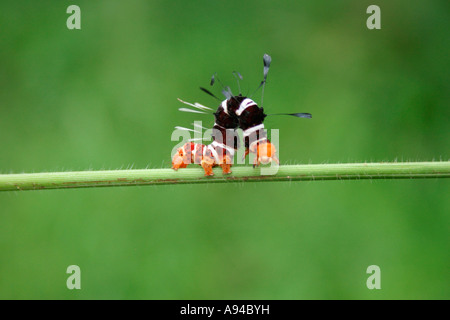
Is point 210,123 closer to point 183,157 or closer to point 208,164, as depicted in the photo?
point 183,157

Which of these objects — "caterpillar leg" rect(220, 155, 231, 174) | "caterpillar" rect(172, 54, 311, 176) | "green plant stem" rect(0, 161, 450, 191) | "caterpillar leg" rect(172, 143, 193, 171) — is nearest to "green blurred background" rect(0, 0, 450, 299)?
"caterpillar leg" rect(172, 143, 193, 171)

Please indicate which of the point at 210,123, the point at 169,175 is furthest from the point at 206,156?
the point at 210,123

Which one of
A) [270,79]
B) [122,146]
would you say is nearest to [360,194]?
[270,79]

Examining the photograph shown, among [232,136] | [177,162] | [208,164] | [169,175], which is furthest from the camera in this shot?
[177,162]

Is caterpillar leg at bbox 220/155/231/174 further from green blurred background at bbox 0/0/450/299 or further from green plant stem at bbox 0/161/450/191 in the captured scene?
green blurred background at bbox 0/0/450/299

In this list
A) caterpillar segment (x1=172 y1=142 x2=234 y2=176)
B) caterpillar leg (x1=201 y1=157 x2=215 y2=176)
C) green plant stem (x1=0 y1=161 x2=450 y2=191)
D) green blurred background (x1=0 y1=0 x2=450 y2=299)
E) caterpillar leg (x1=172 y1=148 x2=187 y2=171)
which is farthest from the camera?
green blurred background (x1=0 y1=0 x2=450 y2=299)

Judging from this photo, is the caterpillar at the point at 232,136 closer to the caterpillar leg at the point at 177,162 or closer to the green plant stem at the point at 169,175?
the caterpillar leg at the point at 177,162
